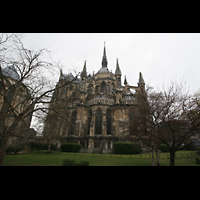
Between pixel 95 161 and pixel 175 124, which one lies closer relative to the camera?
pixel 175 124

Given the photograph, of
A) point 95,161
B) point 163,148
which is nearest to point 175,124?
point 95,161

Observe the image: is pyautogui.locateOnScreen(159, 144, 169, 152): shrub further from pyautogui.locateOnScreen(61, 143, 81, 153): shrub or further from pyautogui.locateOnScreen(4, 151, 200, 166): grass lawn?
pyautogui.locateOnScreen(61, 143, 81, 153): shrub

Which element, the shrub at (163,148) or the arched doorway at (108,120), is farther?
the arched doorway at (108,120)

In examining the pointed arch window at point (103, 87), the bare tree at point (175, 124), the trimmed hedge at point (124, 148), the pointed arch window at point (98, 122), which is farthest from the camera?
the pointed arch window at point (103, 87)

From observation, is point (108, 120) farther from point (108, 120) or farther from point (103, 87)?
point (103, 87)

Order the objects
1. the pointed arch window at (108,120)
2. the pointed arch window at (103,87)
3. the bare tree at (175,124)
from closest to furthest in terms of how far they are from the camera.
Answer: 1. the bare tree at (175,124)
2. the pointed arch window at (108,120)
3. the pointed arch window at (103,87)

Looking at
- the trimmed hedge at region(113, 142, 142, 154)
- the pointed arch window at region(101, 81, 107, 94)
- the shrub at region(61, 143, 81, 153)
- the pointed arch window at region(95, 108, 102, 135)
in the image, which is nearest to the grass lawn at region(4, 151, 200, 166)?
the trimmed hedge at region(113, 142, 142, 154)

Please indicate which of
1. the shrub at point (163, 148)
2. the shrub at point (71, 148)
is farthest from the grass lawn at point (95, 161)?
the shrub at point (71, 148)

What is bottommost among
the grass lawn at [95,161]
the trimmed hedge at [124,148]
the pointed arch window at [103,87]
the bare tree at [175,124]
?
the grass lawn at [95,161]

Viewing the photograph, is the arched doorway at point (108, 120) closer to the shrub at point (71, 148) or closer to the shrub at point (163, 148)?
the shrub at point (71, 148)

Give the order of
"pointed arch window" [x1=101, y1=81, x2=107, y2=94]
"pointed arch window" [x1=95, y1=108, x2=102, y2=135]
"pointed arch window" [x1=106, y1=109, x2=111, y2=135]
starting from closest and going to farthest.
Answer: "pointed arch window" [x1=95, y1=108, x2=102, y2=135]
"pointed arch window" [x1=106, y1=109, x2=111, y2=135]
"pointed arch window" [x1=101, y1=81, x2=107, y2=94]

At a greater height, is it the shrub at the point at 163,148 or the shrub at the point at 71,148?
the shrub at the point at 163,148

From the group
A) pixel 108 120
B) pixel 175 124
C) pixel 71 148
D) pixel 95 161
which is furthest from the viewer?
pixel 108 120
